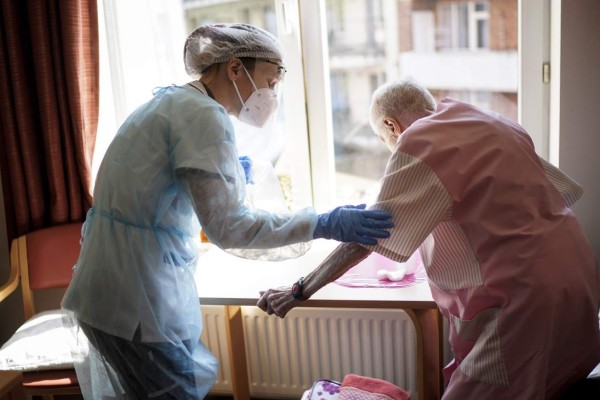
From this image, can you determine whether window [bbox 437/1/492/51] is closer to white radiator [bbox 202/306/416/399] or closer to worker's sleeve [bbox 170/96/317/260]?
white radiator [bbox 202/306/416/399]

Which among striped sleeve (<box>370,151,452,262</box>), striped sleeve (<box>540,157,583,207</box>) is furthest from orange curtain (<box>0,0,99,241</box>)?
striped sleeve (<box>540,157,583,207</box>)

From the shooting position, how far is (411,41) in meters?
2.63

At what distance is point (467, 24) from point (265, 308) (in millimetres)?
1438

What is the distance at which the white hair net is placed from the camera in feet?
5.46

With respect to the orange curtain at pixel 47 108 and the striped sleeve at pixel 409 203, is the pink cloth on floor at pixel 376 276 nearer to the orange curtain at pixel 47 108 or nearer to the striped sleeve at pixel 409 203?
the striped sleeve at pixel 409 203

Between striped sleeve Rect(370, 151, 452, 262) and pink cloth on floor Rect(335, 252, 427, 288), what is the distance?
56 cm

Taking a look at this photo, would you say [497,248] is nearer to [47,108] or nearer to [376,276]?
[376,276]

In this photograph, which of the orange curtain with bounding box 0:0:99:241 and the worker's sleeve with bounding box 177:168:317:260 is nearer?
the worker's sleeve with bounding box 177:168:317:260

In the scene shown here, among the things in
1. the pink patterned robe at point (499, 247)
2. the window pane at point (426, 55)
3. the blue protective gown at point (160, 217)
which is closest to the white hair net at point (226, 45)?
the blue protective gown at point (160, 217)

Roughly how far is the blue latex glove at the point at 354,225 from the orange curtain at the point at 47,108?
1384 millimetres

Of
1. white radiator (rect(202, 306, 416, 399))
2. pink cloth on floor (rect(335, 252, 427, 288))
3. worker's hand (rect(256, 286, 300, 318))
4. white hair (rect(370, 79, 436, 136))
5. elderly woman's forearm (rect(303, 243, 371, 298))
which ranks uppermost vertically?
white hair (rect(370, 79, 436, 136))

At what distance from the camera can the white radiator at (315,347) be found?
2529mm

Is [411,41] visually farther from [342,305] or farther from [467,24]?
[342,305]

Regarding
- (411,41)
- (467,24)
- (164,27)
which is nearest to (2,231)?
(164,27)
